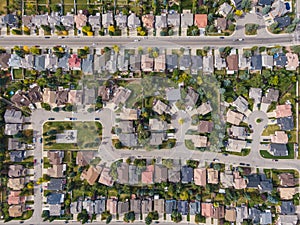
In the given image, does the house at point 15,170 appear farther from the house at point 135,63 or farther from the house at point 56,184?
the house at point 135,63

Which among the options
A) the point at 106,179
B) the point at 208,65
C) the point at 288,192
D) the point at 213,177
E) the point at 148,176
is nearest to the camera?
the point at 288,192

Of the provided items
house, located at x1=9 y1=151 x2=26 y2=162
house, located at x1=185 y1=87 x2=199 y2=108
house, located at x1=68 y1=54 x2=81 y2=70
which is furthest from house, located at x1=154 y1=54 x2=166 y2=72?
house, located at x1=9 y1=151 x2=26 y2=162

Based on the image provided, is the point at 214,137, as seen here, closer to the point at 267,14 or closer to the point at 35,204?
the point at 267,14

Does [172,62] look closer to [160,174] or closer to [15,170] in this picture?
[160,174]

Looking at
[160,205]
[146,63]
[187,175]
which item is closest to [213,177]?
[187,175]

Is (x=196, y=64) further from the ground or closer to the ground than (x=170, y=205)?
further from the ground

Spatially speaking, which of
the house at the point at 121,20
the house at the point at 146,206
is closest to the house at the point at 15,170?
the house at the point at 146,206

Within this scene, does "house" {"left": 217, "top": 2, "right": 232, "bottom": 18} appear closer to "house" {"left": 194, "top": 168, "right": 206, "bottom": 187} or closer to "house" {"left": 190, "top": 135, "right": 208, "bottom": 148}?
"house" {"left": 190, "top": 135, "right": 208, "bottom": 148}
